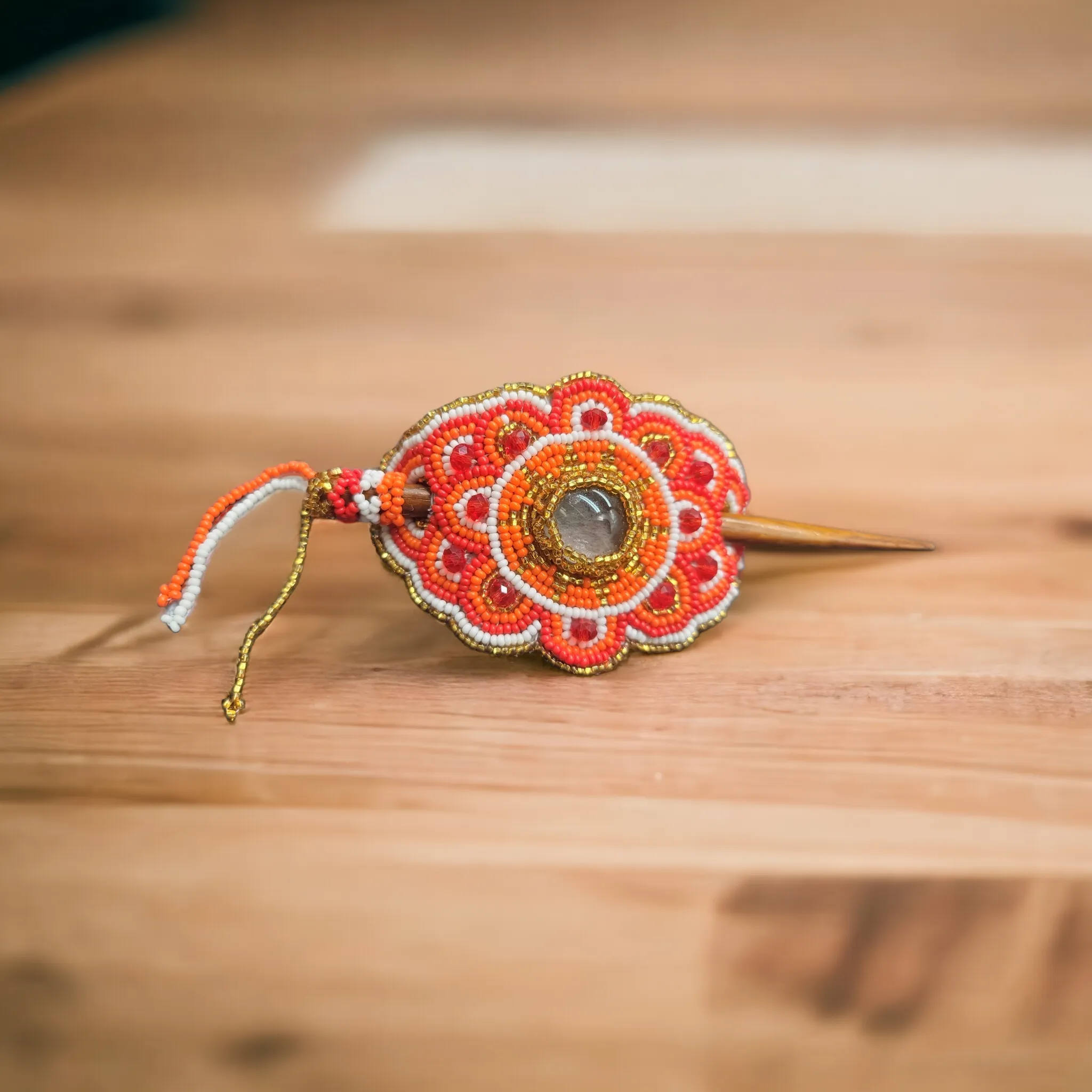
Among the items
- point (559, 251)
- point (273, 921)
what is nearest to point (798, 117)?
point (559, 251)

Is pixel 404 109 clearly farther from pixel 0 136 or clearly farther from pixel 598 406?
pixel 598 406

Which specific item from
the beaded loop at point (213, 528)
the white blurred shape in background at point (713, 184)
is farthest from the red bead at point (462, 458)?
the white blurred shape in background at point (713, 184)

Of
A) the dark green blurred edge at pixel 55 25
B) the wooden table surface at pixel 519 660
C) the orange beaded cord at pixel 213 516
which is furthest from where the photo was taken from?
the dark green blurred edge at pixel 55 25

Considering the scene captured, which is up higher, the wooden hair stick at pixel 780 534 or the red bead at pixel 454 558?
the wooden hair stick at pixel 780 534

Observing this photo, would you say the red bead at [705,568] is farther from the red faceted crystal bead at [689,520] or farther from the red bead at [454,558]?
the red bead at [454,558]

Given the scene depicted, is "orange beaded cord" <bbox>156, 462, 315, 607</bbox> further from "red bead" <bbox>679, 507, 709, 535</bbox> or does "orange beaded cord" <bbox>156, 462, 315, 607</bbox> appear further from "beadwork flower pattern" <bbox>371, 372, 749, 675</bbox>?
"red bead" <bbox>679, 507, 709, 535</bbox>

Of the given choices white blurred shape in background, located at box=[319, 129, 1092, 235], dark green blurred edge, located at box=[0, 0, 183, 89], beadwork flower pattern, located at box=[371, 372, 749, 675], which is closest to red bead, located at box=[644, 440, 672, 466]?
beadwork flower pattern, located at box=[371, 372, 749, 675]
